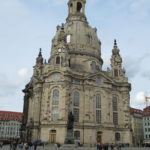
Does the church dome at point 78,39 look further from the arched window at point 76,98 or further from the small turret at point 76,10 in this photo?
the arched window at point 76,98

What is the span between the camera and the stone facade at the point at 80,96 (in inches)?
2272

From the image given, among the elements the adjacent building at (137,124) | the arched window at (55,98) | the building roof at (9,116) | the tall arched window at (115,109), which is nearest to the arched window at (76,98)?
the arched window at (55,98)

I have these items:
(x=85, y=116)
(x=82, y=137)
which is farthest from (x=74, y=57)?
(x=82, y=137)

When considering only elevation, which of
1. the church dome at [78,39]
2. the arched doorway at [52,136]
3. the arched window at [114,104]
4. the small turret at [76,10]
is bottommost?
the arched doorway at [52,136]

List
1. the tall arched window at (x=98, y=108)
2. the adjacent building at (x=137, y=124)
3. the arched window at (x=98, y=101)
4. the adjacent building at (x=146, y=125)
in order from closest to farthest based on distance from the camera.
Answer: the tall arched window at (x=98, y=108), the arched window at (x=98, y=101), the adjacent building at (x=146, y=125), the adjacent building at (x=137, y=124)

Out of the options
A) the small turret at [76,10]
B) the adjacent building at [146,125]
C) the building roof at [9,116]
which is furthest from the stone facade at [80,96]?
the building roof at [9,116]

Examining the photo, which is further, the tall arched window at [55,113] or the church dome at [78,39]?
the church dome at [78,39]

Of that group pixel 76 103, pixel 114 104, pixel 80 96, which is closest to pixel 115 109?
pixel 114 104

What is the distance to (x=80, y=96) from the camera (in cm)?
6125

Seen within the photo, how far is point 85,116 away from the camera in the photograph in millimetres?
59500

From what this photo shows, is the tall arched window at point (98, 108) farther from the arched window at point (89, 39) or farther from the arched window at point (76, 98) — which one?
the arched window at point (89, 39)

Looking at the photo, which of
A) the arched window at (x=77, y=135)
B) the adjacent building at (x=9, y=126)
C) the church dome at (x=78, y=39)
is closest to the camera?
the arched window at (x=77, y=135)

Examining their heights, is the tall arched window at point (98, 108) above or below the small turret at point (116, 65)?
below

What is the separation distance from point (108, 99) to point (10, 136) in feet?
189
